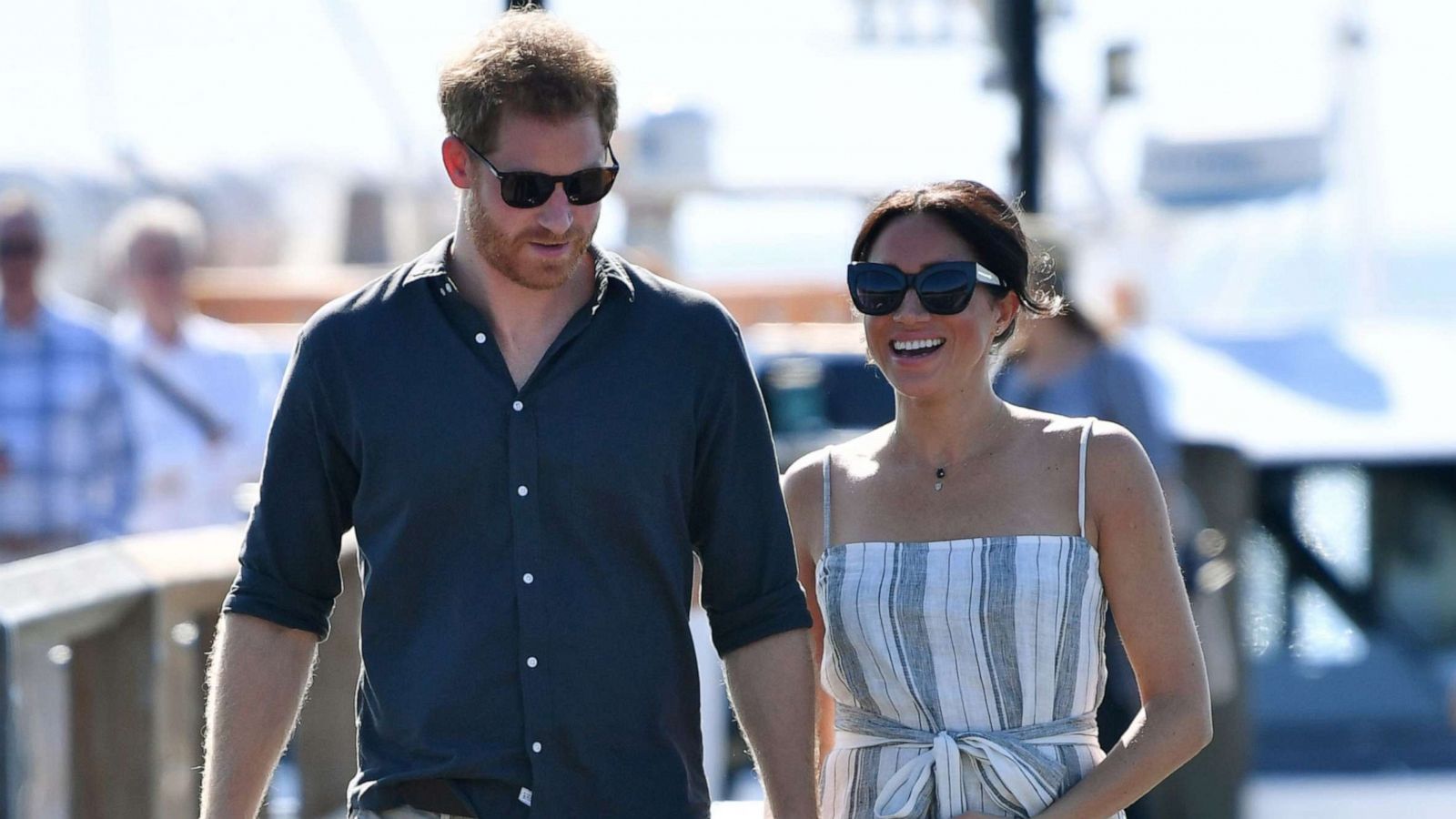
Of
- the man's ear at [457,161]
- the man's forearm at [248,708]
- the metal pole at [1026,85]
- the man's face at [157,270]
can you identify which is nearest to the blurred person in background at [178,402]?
the man's face at [157,270]

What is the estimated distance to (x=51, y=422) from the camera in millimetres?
6070

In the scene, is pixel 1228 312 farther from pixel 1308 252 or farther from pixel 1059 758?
pixel 1059 758

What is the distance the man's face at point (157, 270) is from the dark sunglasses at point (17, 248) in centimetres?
57

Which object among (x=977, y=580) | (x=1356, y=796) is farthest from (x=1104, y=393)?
(x=1356, y=796)

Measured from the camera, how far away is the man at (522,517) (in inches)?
105

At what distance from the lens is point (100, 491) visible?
605 cm

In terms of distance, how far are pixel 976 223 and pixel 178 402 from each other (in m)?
4.67

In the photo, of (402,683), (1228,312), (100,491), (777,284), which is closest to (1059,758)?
(402,683)

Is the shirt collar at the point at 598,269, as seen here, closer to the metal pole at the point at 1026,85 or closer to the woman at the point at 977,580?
the woman at the point at 977,580

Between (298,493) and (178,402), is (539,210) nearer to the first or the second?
(298,493)

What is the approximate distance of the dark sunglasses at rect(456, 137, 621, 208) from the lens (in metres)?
2.65

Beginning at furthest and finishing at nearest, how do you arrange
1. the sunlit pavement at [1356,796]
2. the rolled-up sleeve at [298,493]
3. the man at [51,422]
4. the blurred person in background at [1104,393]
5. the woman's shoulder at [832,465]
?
the sunlit pavement at [1356,796] → the man at [51,422] → the blurred person in background at [1104,393] → the woman's shoulder at [832,465] → the rolled-up sleeve at [298,493]

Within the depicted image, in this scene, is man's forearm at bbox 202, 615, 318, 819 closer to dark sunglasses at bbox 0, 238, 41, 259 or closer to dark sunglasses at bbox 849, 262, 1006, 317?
dark sunglasses at bbox 849, 262, 1006, 317

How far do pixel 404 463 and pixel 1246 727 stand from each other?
548 cm
